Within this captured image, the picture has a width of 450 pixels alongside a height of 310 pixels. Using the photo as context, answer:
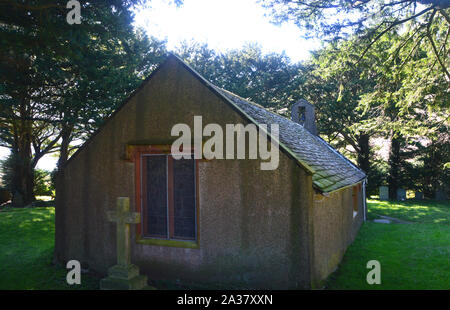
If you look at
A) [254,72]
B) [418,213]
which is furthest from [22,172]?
[418,213]

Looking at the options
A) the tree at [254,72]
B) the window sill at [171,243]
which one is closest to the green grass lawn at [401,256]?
the window sill at [171,243]

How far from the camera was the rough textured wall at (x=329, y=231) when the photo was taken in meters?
6.28

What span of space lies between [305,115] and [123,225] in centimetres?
1455

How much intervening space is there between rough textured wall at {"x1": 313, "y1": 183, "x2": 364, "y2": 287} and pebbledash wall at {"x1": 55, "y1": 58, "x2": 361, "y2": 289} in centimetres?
2

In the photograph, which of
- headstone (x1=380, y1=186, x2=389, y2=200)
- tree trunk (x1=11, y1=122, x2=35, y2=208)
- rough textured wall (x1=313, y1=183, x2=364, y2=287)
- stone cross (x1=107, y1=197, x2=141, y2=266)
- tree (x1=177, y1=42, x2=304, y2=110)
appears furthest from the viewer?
tree (x1=177, y1=42, x2=304, y2=110)

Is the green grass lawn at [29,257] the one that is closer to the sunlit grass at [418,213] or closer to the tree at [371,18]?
the tree at [371,18]

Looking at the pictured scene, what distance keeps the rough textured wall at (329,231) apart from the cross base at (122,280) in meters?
3.73
